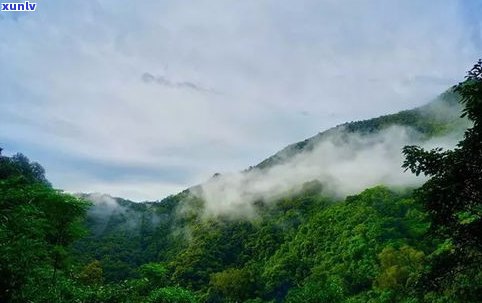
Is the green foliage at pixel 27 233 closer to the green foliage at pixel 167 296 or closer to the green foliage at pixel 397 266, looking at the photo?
the green foliage at pixel 167 296

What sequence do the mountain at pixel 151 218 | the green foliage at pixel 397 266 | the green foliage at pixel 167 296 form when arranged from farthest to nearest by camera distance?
the mountain at pixel 151 218 → the green foliage at pixel 397 266 → the green foliage at pixel 167 296

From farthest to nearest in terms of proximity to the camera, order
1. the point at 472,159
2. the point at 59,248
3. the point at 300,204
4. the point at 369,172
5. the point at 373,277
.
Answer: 1. the point at 369,172
2. the point at 300,204
3. the point at 373,277
4. the point at 59,248
5. the point at 472,159

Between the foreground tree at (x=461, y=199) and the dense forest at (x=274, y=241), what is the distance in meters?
0.03

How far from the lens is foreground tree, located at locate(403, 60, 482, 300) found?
1312 centimetres

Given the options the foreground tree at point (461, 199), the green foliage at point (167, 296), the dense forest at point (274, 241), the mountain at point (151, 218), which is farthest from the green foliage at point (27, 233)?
the mountain at point (151, 218)

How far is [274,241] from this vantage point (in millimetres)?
115125

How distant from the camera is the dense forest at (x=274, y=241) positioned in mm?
13883

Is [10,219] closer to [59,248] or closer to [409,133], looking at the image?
[59,248]

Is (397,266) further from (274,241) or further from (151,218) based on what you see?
(151,218)

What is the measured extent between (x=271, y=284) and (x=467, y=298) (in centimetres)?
8005

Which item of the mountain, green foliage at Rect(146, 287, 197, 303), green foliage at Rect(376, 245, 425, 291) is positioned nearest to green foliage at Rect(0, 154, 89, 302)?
green foliage at Rect(146, 287, 197, 303)

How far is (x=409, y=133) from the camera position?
147 meters

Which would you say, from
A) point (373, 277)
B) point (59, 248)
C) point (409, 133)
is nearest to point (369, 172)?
point (409, 133)

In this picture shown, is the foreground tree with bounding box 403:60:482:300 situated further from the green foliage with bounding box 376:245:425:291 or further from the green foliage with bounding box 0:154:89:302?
the green foliage with bounding box 376:245:425:291
